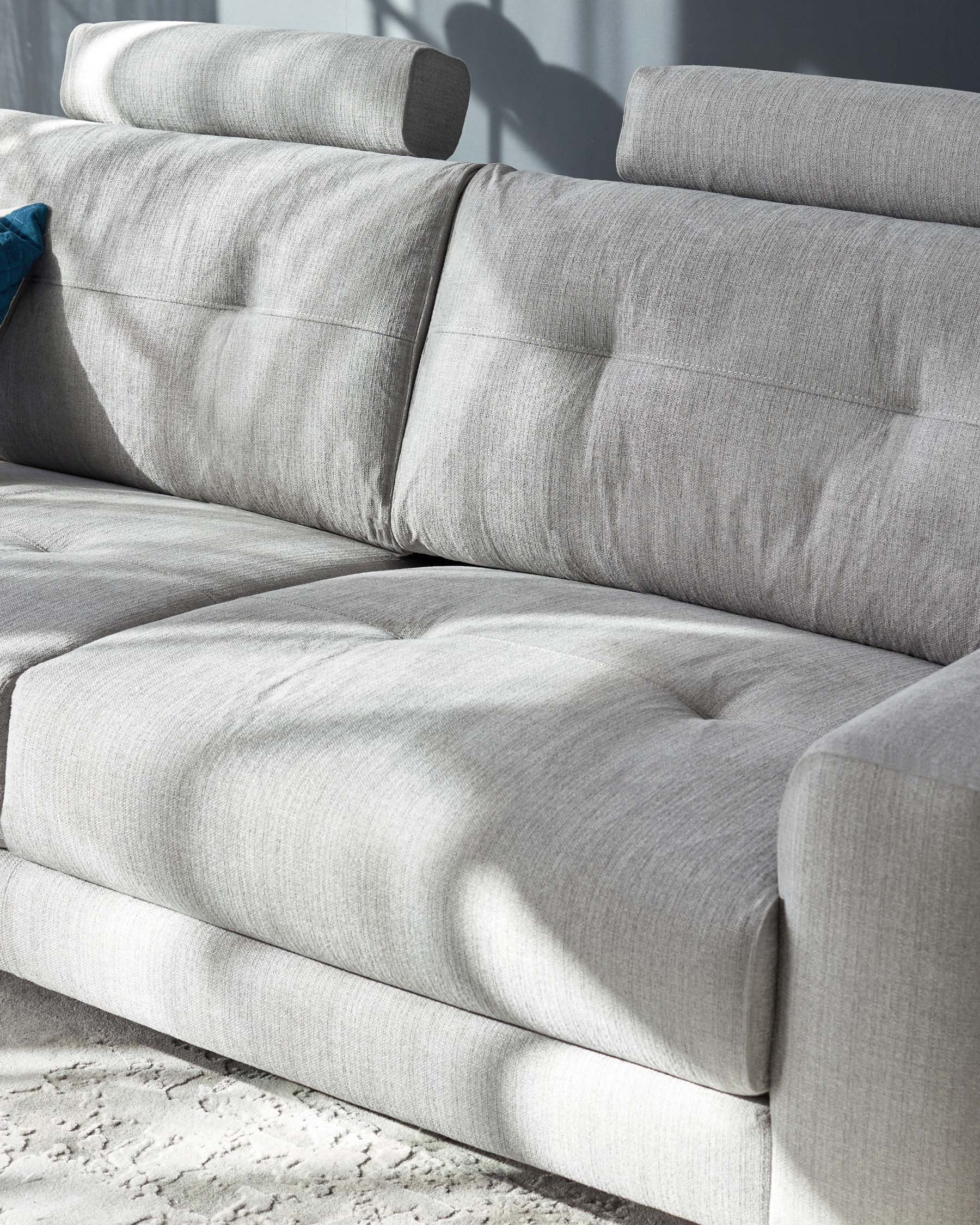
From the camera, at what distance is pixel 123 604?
1708 millimetres

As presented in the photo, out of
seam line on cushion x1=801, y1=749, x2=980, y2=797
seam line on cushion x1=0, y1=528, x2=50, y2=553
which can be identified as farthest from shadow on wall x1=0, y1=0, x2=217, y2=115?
seam line on cushion x1=801, y1=749, x2=980, y2=797

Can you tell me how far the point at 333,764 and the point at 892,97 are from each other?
3.44ft

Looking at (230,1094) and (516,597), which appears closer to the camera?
(230,1094)

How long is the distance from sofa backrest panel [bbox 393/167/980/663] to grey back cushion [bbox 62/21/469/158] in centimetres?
25

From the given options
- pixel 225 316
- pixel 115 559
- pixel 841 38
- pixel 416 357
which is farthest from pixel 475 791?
pixel 841 38

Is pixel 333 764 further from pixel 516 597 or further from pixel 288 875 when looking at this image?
pixel 516 597

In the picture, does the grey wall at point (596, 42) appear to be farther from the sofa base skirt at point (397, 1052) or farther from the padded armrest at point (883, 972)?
the sofa base skirt at point (397, 1052)

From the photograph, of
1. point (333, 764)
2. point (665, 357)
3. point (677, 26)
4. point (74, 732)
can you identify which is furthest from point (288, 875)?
point (677, 26)

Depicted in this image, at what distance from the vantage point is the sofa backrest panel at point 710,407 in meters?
1.64

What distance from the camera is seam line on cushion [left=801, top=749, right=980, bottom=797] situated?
1047mm

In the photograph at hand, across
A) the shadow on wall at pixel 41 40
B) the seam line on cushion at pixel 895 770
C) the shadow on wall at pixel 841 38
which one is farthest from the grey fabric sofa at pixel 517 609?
the shadow on wall at pixel 41 40

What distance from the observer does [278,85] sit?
2236 mm

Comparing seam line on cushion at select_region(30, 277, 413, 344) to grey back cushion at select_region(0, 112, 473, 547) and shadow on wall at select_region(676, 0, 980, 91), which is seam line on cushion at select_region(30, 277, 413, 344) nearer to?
grey back cushion at select_region(0, 112, 473, 547)

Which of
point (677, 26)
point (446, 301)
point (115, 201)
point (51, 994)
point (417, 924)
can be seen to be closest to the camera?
point (417, 924)
